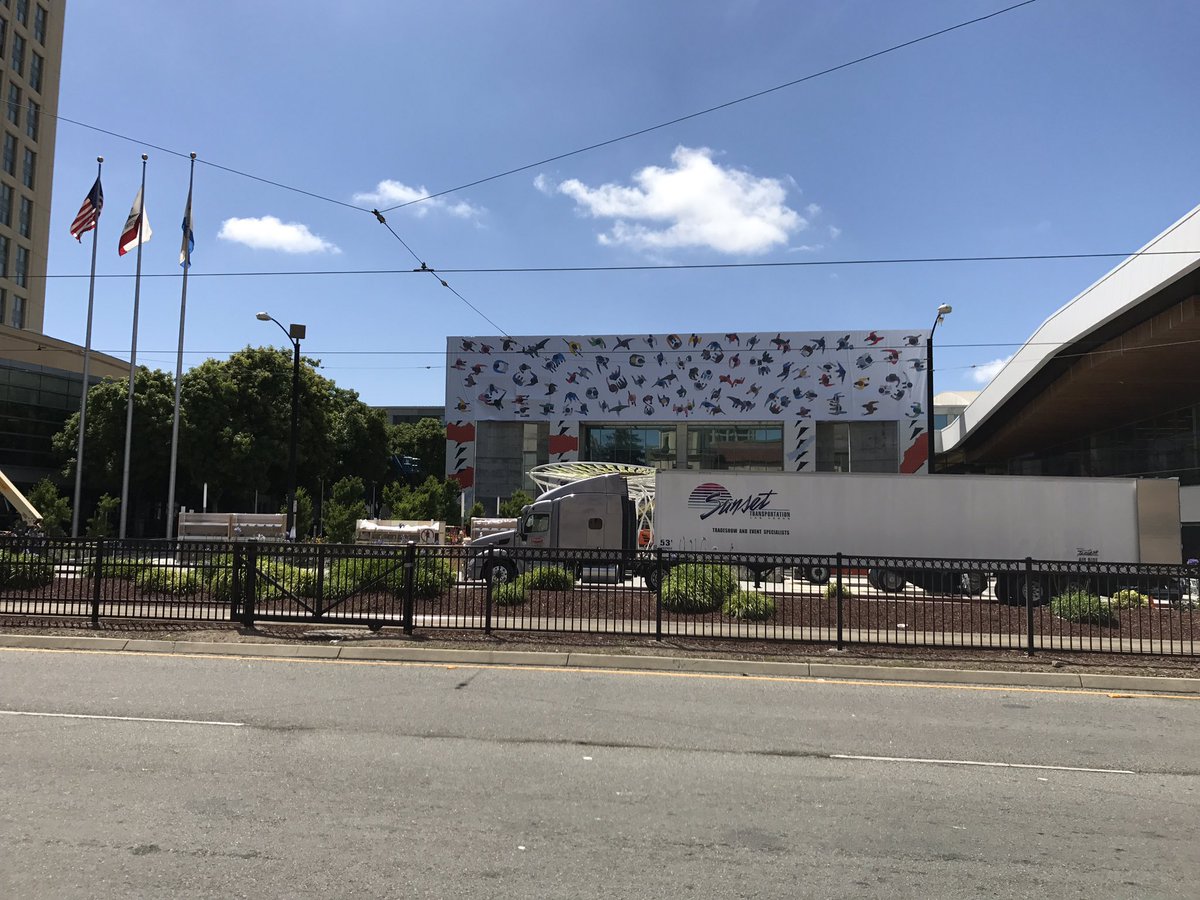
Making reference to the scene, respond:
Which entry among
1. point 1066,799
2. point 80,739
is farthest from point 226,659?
point 1066,799

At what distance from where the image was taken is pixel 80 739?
6.79 metres

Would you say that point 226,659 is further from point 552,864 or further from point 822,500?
point 822,500

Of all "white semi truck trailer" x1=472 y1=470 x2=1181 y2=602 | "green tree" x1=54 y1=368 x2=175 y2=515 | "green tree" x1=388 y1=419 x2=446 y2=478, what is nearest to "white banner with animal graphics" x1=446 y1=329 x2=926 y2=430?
"green tree" x1=54 y1=368 x2=175 y2=515

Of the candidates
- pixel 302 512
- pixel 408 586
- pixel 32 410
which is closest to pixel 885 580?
pixel 408 586

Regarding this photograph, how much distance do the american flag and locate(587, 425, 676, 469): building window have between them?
35.7m

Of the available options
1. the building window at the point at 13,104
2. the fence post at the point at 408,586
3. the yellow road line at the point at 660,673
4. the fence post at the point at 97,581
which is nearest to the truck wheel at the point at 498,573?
the fence post at the point at 408,586

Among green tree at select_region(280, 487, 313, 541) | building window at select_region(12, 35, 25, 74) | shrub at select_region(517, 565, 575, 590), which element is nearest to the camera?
shrub at select_region(517, 565, 575, 590)

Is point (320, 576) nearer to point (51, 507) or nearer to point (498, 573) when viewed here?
point (498, 573)

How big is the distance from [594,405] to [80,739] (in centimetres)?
5273

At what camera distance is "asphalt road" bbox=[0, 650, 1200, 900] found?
4285 mm

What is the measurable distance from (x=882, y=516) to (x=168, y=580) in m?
18.5

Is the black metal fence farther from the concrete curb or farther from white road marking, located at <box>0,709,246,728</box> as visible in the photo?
white road marking, located at <box>0,709,246,728</box>

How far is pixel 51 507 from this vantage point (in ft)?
119

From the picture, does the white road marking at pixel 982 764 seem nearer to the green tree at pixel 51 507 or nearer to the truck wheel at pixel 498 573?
the truck wheel at pixel 498 573
